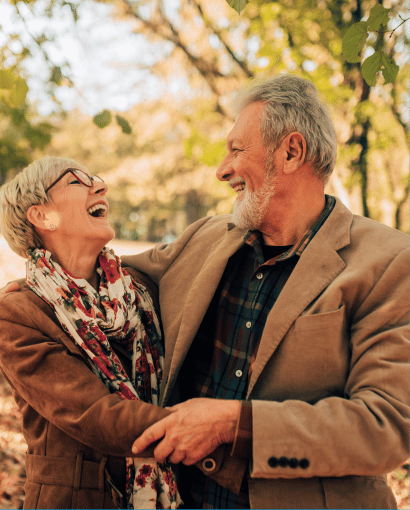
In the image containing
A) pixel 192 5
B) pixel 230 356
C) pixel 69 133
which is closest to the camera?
pixel 230 356

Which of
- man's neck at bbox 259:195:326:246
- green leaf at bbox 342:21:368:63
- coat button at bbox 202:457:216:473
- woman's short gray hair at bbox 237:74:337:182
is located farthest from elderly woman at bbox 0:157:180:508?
green leaf at bbox 342:21:368:63

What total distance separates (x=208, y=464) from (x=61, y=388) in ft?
2.47

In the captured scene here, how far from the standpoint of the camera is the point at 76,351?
208cm

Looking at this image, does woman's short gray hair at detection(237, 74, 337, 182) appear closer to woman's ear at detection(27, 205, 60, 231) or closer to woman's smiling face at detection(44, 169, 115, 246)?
woman's smiling face at detection(44, 169, 115, 246)

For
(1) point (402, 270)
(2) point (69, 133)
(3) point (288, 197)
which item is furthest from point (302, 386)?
(2) point (69, 133)

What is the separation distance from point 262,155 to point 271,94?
1.24 feet

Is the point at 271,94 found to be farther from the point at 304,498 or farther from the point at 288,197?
the point at 304,498

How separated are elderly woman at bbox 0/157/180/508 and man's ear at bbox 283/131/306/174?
1.11 meters

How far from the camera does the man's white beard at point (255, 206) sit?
2471 mm

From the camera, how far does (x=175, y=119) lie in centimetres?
1320

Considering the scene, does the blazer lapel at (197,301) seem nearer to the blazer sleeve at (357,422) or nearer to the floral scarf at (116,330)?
the floral scarf at (116,330)

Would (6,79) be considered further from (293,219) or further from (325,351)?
(325,351)

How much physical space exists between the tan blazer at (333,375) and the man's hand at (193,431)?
0.13 meters

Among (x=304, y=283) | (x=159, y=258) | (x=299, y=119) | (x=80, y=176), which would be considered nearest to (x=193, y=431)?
(x=304, y=283)
